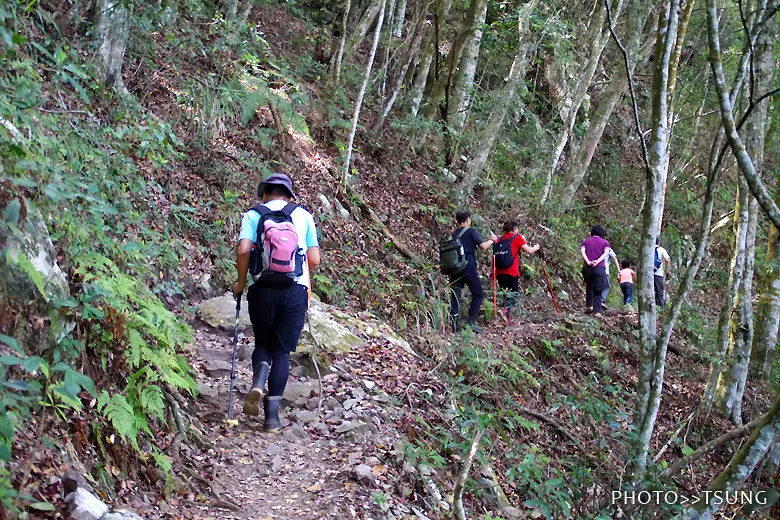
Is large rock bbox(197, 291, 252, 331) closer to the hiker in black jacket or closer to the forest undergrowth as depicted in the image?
the forest undergrowth

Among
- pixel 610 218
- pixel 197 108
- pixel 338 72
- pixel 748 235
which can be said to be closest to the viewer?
pixel 197 108

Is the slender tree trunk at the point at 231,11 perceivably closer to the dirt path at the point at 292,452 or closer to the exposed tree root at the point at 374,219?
the exposed tree root at the point at 374,219

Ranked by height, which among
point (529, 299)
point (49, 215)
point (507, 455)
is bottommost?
point (507, 455)

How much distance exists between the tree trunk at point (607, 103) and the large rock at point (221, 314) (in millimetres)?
10852

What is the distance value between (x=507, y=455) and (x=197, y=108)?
7.02 metres

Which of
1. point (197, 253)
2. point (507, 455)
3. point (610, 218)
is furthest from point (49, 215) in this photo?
point (610, 218)

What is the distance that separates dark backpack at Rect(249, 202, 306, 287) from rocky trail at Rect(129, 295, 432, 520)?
4.51ft

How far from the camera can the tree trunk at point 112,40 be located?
323 inches

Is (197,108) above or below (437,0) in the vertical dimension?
below

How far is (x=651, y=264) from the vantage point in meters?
6.05

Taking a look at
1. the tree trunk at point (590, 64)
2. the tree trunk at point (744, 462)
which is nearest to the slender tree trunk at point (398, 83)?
the tree trunk at point (590, 64)

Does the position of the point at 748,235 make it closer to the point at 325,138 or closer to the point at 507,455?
the point at 507,455

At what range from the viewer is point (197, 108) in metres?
9.63

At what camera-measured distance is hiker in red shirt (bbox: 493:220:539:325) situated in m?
10.8
